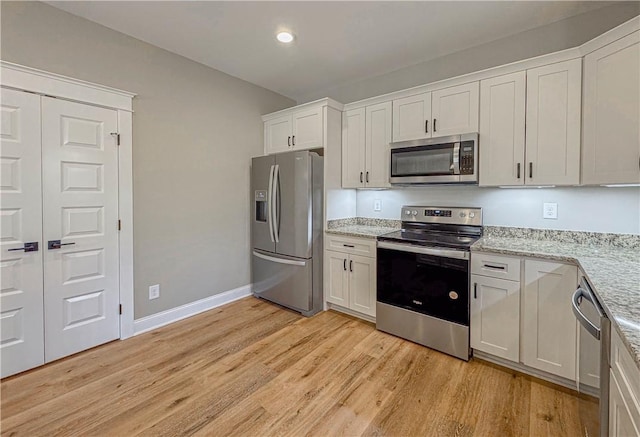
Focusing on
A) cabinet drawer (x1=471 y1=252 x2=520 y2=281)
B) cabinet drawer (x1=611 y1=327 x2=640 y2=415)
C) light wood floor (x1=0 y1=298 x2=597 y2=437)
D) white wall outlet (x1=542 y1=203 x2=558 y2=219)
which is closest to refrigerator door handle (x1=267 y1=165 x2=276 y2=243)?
light wood floor (x1=0 y1=298 x2=597 y2=437)

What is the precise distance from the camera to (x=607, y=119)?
1899mm

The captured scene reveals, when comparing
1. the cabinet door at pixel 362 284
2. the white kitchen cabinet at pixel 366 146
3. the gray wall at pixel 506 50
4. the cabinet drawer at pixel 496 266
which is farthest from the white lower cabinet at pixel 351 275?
the gray wall at pixel 506 50

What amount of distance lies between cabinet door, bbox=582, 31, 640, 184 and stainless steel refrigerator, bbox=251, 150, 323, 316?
7.20ft

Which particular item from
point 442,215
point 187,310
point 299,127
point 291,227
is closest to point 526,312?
point 442,215

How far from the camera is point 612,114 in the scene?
187 cm

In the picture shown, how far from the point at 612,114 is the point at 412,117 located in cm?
140

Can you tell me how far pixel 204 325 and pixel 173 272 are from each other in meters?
0.62

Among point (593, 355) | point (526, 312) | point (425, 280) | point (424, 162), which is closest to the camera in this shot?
point (593, 355)

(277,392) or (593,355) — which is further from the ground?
(593,355)

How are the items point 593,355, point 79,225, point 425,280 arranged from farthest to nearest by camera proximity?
point 425,280 < point 79,225 < point 593,355

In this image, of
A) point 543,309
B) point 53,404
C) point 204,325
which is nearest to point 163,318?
point 204,325

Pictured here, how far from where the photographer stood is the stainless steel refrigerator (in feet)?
10.3

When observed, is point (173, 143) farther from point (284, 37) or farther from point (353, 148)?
point (353, 148)

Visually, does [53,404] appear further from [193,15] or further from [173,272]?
[193,15]
